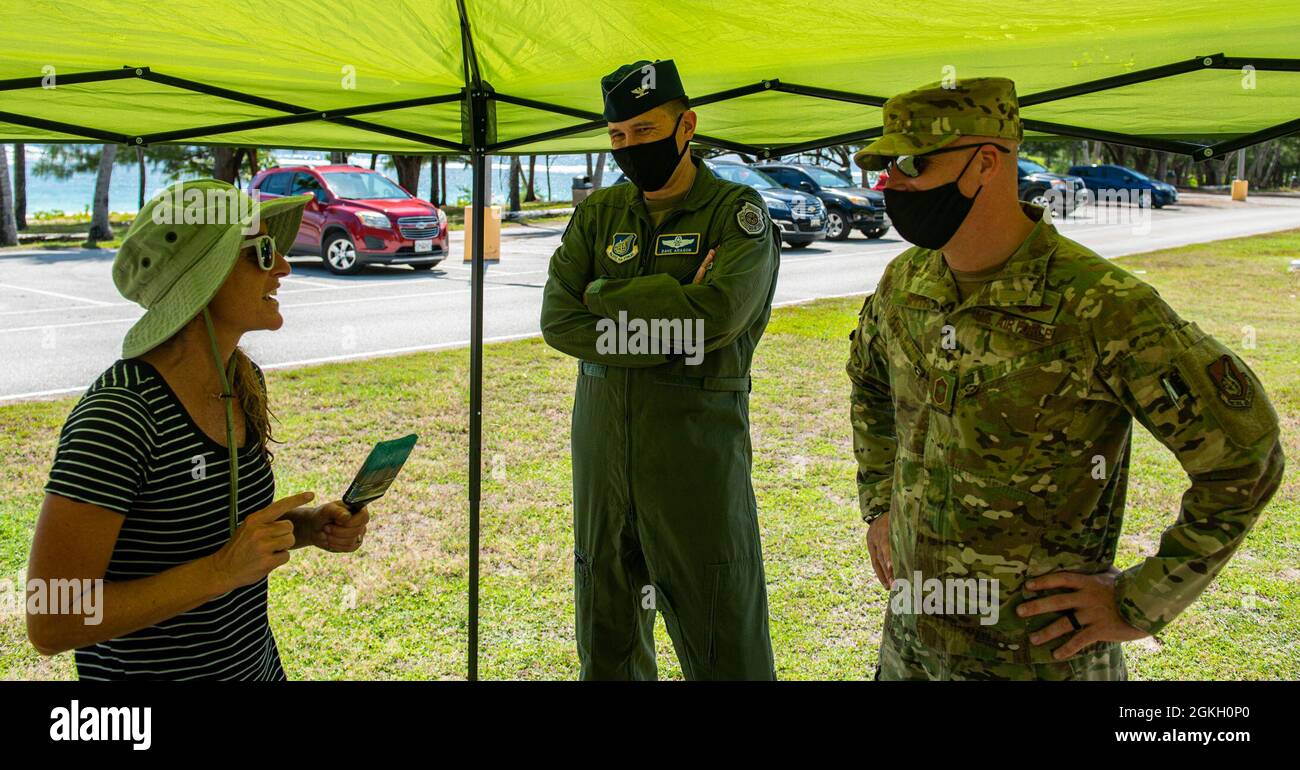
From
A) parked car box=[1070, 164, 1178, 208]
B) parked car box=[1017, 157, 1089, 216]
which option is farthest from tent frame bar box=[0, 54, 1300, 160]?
parked car box=[1070, 164, 1178, 208]

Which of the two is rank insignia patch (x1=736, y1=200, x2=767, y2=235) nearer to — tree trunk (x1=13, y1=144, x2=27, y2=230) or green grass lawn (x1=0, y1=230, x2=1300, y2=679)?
green grass lawn (x1=0, y1=230, x2=1300, y2=679)

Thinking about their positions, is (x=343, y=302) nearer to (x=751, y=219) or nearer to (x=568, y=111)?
(x=568, y=111)

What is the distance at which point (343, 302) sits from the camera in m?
12.3

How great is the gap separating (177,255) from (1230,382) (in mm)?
1958

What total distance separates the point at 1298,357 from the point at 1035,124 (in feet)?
26.7

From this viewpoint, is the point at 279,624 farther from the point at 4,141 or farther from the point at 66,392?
the point at 66,392

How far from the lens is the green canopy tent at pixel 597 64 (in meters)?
2.44

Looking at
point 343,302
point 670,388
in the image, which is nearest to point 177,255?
point 670,388

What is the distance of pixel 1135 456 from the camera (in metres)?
6.71

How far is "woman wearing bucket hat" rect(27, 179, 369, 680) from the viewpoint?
5.47 feet

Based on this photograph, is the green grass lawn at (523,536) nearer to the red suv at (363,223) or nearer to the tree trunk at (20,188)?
the red suv at (363,223)

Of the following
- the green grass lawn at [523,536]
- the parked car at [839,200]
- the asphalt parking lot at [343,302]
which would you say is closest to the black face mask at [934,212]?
the green grass lawn at [523,536]

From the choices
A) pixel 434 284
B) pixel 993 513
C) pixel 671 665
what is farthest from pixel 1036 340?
pixel 434 284

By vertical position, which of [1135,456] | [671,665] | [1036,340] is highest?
[1036,340]
